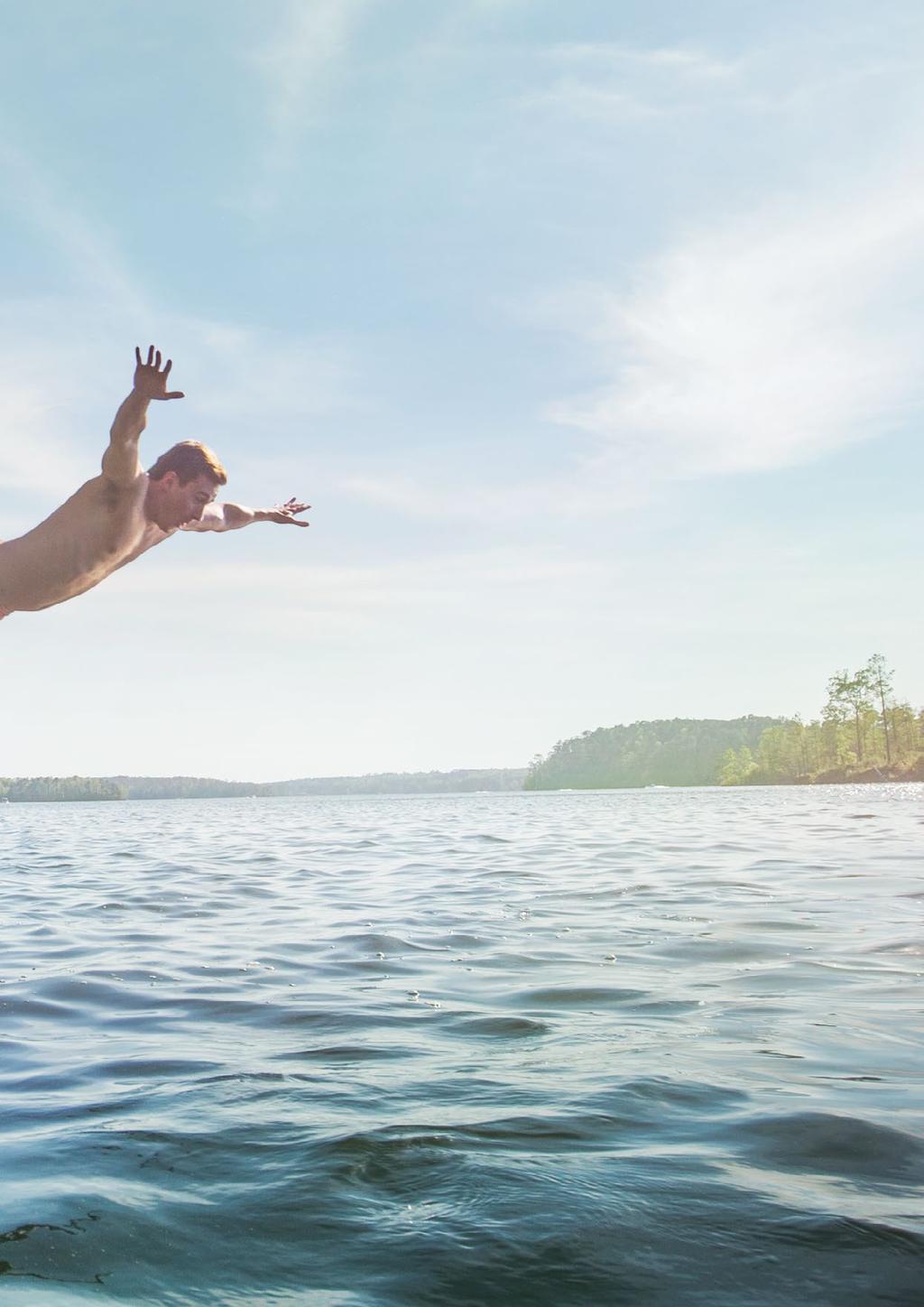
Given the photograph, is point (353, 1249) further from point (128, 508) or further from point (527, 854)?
point (527, 854)

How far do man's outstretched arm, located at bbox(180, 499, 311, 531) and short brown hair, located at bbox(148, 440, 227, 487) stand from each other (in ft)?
1.65

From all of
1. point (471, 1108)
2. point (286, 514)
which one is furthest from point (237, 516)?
point (471, 1108)

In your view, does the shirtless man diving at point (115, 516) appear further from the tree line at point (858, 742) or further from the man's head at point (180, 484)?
the tree line at point (858, 742)

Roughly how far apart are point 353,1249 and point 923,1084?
3571 millimetres

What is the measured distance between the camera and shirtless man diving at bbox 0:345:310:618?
916 cm

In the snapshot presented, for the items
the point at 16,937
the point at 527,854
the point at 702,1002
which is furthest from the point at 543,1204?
the point at 527,854

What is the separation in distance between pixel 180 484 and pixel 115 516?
759 millimetres

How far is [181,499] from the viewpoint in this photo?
1001 centimetres

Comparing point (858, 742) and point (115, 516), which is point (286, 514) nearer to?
point (115, 516)

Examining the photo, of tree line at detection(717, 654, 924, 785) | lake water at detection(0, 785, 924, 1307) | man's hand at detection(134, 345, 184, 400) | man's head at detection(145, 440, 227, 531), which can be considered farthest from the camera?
tree line at detection(717, 654, 924, 785)

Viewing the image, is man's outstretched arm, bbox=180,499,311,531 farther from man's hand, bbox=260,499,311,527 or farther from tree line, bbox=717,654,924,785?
tree line, bbox=717,654,924,785

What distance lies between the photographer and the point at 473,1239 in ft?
14.1

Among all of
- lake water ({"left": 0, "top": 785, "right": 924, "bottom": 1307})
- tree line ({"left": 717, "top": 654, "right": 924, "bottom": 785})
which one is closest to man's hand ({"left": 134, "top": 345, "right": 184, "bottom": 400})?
lake water ({"left": 0, "top": 785, "right": 924, "bottom": 1307})

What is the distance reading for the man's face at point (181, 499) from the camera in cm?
995
